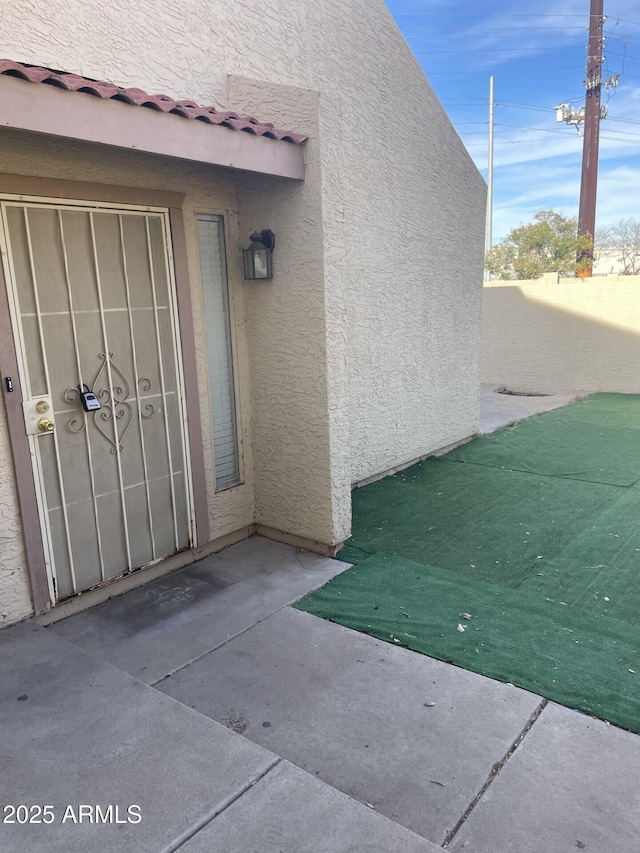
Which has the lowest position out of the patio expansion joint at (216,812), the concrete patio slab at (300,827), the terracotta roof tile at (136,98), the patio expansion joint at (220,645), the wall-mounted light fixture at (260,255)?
the patio expansion joint at (220,645)

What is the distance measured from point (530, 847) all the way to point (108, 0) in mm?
5280

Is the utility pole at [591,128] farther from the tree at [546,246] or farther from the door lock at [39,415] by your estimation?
the door lock at [39,415]

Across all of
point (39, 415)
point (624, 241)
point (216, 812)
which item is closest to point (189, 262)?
point (39, 415)

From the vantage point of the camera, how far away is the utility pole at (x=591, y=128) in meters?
21.7

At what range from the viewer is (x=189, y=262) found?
4836mm

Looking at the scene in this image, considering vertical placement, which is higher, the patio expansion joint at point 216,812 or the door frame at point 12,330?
the door frame at point 12,330

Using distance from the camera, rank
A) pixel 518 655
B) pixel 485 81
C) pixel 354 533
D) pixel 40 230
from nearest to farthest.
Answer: pixel 518 655
pixel 40 230
pixel 354 533
pixel 485 81

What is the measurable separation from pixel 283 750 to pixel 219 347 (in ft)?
10.6

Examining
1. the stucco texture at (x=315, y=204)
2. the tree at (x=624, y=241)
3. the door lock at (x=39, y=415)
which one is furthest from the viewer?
the tree at (x=624, y=241)

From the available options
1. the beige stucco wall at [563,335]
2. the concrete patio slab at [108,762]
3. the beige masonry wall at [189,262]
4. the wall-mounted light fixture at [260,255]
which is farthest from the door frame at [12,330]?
the beige stucco wall at [563,335]

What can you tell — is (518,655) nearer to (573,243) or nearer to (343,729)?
(343,729)

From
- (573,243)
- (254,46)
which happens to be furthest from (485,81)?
(254,46)

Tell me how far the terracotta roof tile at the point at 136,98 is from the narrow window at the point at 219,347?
907 mm

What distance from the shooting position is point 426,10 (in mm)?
30344
